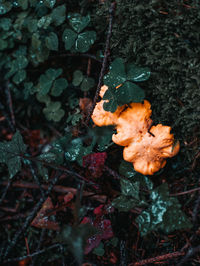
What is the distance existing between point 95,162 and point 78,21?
131cm

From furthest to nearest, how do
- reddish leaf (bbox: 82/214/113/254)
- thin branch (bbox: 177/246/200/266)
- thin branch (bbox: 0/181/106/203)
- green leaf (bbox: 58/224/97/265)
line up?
1. thin branch (bbox: 0/181/106/203)
2. reddish leaf (bbox: 82/214/113/254)
3. thin branch (bbox: 177/246/200/266)
4. green leaf (bbox: 58/224/97/265)

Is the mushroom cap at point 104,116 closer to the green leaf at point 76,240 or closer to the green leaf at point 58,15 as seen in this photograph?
the green leaf at point 58,15

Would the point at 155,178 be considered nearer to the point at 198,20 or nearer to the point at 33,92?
the point at 198,20

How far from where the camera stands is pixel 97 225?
1.92m

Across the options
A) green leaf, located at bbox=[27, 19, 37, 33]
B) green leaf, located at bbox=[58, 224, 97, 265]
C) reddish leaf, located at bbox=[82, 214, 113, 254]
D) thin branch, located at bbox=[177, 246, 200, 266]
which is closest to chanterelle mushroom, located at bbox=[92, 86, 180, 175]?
reddish leaf, located at bbox=[82, 214, 113, 254]

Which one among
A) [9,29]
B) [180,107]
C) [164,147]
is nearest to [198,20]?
[180,107]

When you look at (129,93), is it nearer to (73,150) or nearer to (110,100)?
(110,100)

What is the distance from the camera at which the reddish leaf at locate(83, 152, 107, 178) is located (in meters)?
1.97

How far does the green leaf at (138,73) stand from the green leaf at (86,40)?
19.7 inches

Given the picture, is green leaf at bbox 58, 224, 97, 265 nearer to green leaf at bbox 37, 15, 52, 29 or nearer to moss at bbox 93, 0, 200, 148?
moss at bbox 93, 0, 200, 148

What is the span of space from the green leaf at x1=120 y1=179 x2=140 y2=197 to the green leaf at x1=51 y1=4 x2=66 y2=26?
1.58 meters

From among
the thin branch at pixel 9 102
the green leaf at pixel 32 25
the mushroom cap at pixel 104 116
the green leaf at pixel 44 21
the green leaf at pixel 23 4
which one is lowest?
the thin branch at pixel 9 102

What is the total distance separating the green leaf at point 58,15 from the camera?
2.16 metres

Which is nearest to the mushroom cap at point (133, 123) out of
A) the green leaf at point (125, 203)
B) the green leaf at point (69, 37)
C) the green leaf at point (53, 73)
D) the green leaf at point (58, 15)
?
the green leaf at point (125, 203)
